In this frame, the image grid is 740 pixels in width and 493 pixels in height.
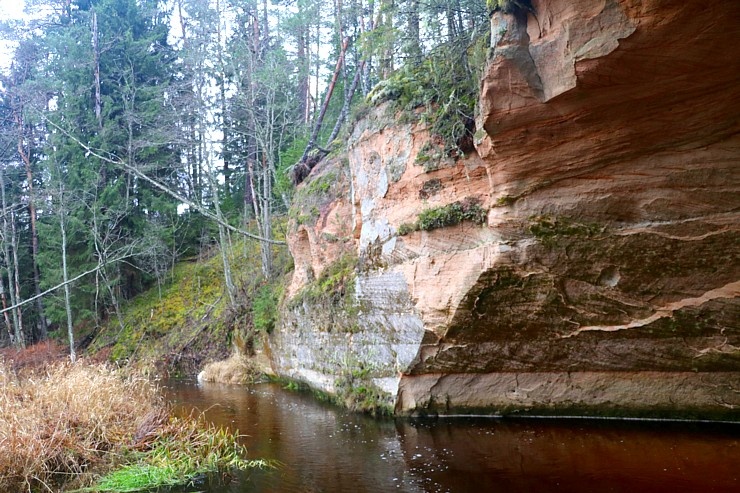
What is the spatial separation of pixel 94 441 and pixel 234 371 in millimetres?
9584

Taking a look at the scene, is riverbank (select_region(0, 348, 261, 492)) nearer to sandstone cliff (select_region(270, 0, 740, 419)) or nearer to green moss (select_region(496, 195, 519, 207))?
sandstone cliff (select_region(270, 0, 740, 419))

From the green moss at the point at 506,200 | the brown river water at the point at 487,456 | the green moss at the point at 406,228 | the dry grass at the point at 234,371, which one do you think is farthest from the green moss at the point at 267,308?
the green moss at the point at 506,200

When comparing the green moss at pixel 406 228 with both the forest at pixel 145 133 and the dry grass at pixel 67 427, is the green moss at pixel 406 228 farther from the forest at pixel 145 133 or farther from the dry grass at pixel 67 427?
the forest at pixel 145 133

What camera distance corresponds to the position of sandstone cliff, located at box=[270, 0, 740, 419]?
5562 millimetres

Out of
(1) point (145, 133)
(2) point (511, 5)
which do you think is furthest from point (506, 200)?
(1) point (145, 133)

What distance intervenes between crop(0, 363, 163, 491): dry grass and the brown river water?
1320 millimetres

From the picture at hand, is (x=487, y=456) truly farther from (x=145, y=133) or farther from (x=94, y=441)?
(x=145, y=133)

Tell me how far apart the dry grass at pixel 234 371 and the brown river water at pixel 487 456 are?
6384 mm

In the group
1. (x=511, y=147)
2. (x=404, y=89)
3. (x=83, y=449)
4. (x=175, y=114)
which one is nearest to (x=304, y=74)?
(x=175, y=114)

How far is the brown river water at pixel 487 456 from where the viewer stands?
534cm

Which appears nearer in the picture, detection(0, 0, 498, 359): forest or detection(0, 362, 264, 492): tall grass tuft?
detection(0, 362, 264, 492): tall grass tuft

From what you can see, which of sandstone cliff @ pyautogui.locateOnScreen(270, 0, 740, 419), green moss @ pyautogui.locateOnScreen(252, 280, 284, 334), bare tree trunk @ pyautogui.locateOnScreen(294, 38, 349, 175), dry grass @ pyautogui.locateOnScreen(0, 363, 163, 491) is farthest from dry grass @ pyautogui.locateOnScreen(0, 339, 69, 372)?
sandstone cliff @ pyautogui.locateOnScreen(270, 0, 740, 419)

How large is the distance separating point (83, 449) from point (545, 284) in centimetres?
651

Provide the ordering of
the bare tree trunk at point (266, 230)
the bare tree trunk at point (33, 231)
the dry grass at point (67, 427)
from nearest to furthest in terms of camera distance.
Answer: the dry grass at point (67, 427) → the bare tree trunk at point (266, 230) → the bare tree trunk at point (33, 231)
